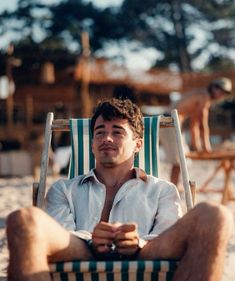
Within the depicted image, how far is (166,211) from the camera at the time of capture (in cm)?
252

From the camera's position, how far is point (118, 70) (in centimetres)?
1769

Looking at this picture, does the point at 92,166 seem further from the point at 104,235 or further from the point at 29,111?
the point at 29,111

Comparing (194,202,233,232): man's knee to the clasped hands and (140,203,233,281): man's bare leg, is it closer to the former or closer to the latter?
(140,203,233,281): man's bare leg

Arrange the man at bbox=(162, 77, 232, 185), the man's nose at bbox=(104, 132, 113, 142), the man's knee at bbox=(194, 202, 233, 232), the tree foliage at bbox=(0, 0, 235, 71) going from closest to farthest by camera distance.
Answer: the man's knee at bbox=(194, 202, 233, 232)
the man's nose at bbox=(104, 132, 113, 142)
the man at bbox=(162, 77, 232, 185)
the tree foliage at bbox=(0, 0, 235, 71)

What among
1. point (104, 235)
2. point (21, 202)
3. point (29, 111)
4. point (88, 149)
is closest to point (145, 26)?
point (29, 111)

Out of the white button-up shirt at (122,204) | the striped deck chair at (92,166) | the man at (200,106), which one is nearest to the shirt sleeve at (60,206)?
the white button-up shirt at (122,204)

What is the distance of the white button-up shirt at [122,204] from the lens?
2523mm

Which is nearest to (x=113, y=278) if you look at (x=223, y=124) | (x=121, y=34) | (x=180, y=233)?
(x=180, y=233)

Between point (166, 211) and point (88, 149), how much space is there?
95cm

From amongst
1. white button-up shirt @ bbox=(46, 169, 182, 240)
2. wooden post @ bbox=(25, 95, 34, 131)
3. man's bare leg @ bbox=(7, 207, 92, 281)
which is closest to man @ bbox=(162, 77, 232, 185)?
white button-up shirt @ bbox=(46, 169, 182, 240)

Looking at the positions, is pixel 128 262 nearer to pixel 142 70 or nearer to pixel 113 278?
pixel 113 278

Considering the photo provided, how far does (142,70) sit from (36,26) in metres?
8.09

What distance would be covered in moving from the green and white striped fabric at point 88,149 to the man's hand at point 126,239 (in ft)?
3.71

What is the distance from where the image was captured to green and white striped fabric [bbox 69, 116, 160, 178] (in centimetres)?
327
